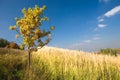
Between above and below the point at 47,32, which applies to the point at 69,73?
below

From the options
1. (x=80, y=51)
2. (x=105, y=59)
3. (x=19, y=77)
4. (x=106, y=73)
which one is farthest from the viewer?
(x=80, y=51)

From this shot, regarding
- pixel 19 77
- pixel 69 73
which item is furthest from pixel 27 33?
pixel 69 73

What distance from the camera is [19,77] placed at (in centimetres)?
813

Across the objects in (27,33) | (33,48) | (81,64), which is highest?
(27,33)

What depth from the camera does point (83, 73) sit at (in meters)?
7.52

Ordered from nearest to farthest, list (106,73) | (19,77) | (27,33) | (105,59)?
(106,73)
(19,77)
(105,59)
(27,33)

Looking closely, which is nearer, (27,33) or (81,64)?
(81,64)

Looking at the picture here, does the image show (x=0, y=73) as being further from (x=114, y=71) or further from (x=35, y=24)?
(x=114, y=71)

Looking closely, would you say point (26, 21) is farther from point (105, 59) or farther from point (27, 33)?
point (105, 59)

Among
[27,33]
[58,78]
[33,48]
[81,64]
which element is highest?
[27,33]

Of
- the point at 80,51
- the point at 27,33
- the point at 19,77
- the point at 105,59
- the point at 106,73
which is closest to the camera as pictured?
the point at 106,73

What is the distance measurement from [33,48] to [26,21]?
1355mm

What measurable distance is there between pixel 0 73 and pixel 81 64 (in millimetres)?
3365

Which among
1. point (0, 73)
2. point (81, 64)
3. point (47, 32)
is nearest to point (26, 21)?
point (47, 32)
